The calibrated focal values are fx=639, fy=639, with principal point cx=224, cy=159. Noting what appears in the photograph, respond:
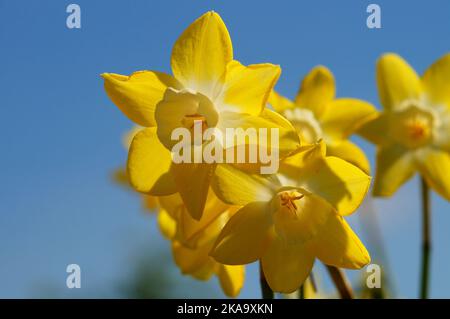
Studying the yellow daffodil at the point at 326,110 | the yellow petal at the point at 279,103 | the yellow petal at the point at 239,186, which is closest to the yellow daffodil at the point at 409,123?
the yellow daffodil at the point at 326,110

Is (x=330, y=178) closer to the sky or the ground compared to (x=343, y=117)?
closer to the ground

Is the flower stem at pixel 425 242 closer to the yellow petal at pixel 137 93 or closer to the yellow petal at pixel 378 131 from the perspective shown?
the yellow petal at pixel 378 131

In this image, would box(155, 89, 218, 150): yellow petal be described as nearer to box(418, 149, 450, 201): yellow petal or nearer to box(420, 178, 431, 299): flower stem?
box(420, 178, 431, 299): flower stem

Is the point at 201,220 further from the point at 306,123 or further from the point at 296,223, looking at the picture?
the point at 306,123

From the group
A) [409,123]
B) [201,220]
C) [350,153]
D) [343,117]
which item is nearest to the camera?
[201,220]

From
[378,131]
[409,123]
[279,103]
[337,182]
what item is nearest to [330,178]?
[337,182]

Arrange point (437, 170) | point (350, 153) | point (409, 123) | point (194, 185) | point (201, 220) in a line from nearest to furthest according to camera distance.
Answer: point (194, 185), point (201, 220), point (350, 153), point (437, 170), point (409, 123)

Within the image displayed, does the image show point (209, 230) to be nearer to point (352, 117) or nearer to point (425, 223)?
point (352, 117)

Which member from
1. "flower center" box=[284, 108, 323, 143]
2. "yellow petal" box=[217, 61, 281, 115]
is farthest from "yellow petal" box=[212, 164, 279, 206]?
"flower center" box=[284, 108, 323, 143]
